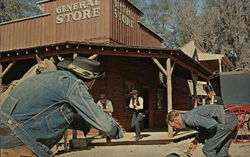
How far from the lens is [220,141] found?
4.73 meters

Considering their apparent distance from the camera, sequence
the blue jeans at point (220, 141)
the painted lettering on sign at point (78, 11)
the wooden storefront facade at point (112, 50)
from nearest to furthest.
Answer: the blue jeans at point (220, 141), the wooden storefront facade at point (112, 50), the painted lettering on sign at point (78, 11)

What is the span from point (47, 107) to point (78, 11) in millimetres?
14299

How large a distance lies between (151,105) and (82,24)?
5.36m

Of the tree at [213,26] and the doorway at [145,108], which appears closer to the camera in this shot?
the doorway at [145,108]

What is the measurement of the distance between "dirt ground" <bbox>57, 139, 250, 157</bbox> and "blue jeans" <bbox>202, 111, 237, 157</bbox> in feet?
12.2

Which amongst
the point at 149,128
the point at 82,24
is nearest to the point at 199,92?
the point at 149,128

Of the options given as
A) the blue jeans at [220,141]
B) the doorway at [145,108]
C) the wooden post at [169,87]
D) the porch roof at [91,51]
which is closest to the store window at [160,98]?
the doorway at [145,108]

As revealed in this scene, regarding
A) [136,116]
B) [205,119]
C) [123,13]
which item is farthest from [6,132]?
[123,13]

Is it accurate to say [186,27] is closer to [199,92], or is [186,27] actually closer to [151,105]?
[199,92]

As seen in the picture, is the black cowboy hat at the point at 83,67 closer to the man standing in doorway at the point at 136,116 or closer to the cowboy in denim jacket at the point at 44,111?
the cowboy in denim jacket at the point at 44,111

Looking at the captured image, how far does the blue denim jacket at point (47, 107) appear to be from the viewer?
191 cm

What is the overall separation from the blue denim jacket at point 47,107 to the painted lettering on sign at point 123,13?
529 inches

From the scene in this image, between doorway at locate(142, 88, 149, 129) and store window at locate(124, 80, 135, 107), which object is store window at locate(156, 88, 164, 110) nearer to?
doorway at locate(142, 88, 149, 129)

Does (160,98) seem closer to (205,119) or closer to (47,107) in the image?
(205,119)
